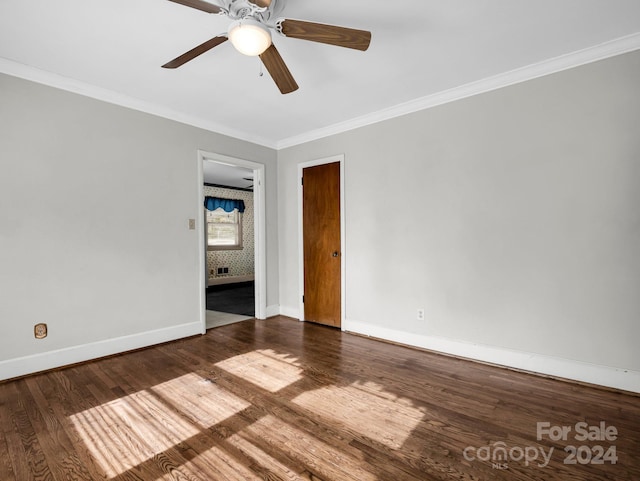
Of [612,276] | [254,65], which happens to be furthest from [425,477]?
[254,65]

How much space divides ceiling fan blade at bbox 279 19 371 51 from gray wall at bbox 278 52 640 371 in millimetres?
1690

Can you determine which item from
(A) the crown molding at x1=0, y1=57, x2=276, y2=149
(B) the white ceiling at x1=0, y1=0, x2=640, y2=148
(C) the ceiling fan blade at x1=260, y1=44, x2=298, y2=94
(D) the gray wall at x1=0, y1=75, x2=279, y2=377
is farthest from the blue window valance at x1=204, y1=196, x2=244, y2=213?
(C) the ceiling fan blade at x1=260, y1=44, x2=298, y2=94

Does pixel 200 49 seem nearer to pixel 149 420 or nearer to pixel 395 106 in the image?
pixel 395 106

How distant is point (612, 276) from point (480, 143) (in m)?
1.49

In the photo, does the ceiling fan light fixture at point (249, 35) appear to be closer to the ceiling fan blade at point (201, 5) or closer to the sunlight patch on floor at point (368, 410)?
the ceiling fan blade at point (201, 5)

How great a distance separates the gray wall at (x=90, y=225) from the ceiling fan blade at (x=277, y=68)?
1899mm

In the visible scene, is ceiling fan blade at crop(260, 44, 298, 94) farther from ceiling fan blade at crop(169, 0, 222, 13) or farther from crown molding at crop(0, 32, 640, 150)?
crown molding at crop(0, 32, 640, 150)

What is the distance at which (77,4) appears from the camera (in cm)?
193

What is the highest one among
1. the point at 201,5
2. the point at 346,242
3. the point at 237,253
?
the point at 201,5

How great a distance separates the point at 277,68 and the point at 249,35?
433 millimetres

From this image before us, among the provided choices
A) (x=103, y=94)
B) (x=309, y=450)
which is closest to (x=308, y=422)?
(x=309, y=450)

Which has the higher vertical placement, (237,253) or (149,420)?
(237,253)

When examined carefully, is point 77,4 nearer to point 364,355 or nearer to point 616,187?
point 364,355

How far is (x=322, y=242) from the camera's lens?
13.9ft
